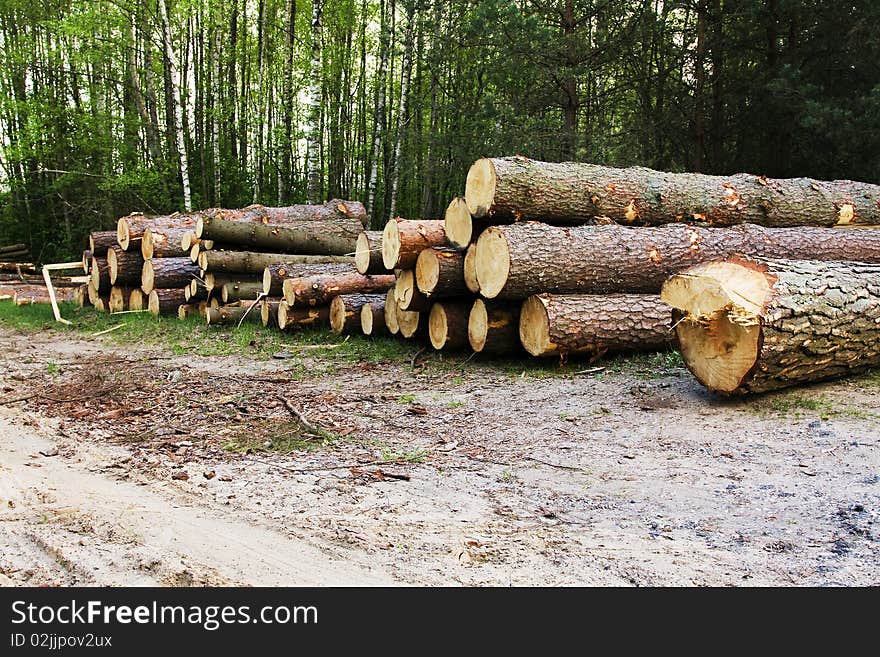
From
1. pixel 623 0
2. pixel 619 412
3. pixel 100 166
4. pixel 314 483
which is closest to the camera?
pixel 314 483

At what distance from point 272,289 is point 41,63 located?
18.1 metres

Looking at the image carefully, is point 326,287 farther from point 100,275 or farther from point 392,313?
point 100,275

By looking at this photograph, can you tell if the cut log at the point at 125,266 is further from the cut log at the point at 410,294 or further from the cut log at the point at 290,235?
the cut log at the point at 410,294

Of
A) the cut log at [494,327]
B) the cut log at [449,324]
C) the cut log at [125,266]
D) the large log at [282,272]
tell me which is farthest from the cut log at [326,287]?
the cut log at [125,266]

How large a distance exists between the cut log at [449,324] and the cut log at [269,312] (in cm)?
330

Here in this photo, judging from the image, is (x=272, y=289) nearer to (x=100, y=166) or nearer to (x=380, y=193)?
(x=100, y=166)

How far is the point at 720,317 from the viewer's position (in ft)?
18.7

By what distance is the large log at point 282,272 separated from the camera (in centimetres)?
1081

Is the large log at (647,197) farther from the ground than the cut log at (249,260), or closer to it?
farther from the ground

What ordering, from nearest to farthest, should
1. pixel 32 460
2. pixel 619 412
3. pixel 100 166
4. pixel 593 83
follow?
pixel 32 460 → pixel 619 412 → pixel 593 83 → pixel 100 166

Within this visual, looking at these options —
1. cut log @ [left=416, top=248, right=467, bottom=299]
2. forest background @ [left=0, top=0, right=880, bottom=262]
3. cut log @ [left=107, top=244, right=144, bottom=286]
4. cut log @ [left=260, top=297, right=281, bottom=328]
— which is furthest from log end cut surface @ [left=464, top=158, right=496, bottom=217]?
forest background @ [left=0, top=0, right=880, bottom=262]

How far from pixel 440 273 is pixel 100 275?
8279mm

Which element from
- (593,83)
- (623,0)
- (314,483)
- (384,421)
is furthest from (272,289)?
(593,83)

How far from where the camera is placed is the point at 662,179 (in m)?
8.84
